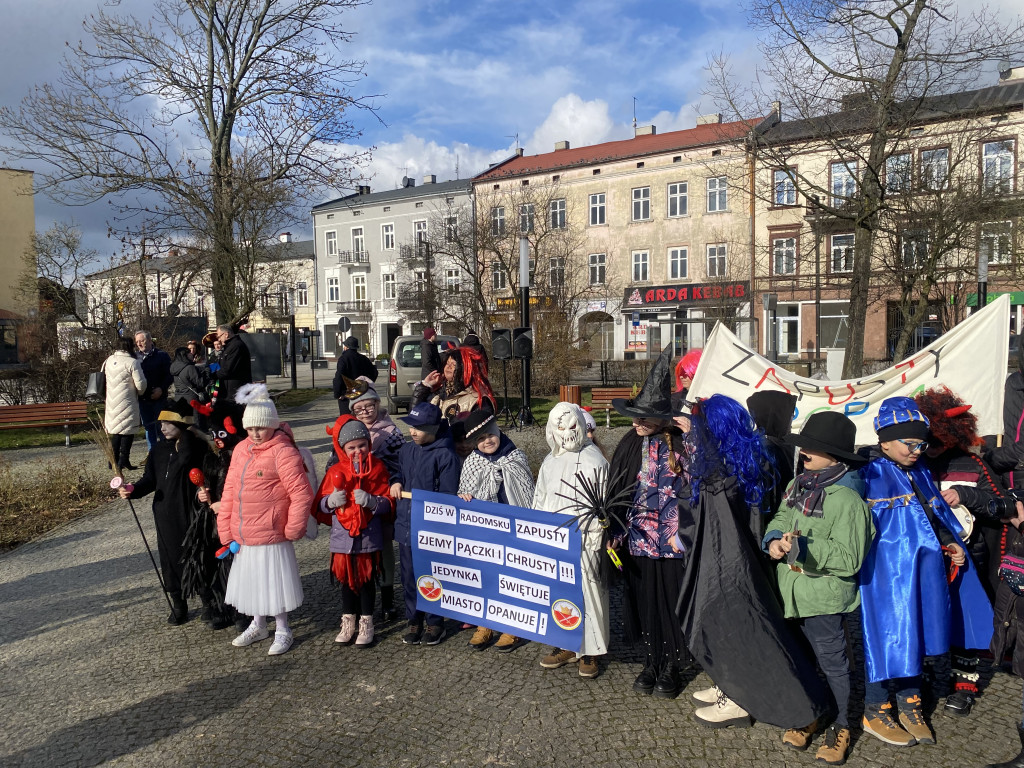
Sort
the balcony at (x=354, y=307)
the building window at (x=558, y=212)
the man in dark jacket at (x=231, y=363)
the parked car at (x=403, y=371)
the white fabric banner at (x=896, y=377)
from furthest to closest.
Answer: the balcony at (x=354, y=307) < the building window at (x=558, y=212) < the parked car at (x=403, y=371) < the man in dark jacket at (x=231, y=363) < the white fabric banner at (x=896, y=377)

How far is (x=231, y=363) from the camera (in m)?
9.48

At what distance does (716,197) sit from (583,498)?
39.3 m

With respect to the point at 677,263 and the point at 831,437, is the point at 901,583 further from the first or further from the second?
the point at 677,263

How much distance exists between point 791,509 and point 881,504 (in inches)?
18.3

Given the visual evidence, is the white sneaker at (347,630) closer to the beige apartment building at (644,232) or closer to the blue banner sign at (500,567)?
the blue banner sign at (500,567)

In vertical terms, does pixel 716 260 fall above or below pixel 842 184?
below

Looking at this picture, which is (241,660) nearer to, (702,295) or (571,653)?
(571,653)

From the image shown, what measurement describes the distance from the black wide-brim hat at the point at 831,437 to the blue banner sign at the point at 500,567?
136 cm

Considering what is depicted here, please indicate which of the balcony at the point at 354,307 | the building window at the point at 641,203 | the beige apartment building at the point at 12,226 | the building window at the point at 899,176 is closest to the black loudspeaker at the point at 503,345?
the building window at the point at 899,176

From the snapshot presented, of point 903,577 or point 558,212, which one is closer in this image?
point 903,577

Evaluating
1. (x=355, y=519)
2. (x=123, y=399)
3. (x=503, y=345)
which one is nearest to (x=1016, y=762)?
(x=355, y=519)

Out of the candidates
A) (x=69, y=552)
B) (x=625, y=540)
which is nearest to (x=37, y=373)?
(x=69, y=552)

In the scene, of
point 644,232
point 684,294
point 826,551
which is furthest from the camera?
point 644,232

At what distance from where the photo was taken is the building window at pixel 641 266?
4372 centimetres
